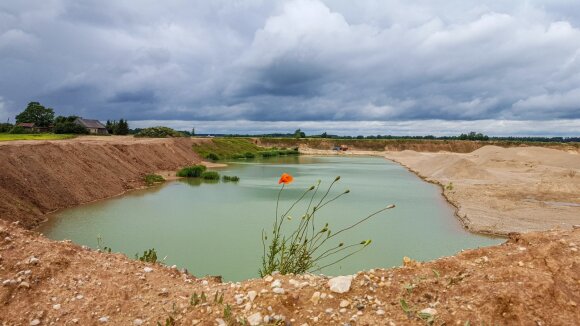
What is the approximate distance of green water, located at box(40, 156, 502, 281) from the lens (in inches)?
423

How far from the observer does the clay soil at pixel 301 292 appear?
3773 millimetres

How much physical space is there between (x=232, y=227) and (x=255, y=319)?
10.5 m

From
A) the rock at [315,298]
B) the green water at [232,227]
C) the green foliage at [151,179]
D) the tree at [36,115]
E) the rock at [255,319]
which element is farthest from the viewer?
the tree at [36,115]

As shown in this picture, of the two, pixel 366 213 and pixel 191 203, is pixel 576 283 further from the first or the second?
pixel 191 203

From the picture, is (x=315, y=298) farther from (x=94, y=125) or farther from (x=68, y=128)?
(x=94, y=125)

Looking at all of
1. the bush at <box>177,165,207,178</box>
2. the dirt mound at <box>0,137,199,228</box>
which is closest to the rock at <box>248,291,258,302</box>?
the dirt mound at <box>0,137,199,228</box>

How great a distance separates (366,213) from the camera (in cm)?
1759

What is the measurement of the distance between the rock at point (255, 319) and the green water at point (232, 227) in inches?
207

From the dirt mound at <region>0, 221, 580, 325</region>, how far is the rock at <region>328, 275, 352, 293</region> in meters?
0.05

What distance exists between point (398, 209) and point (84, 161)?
62.2ft

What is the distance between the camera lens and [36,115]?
222 feet

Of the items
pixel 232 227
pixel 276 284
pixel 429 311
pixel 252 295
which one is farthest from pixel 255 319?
pixel 232 227

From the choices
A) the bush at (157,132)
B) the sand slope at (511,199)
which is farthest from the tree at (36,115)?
the sand slope at (511,199)

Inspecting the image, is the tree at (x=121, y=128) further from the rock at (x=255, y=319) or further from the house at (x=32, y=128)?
the rock at (x=255, y=319)
